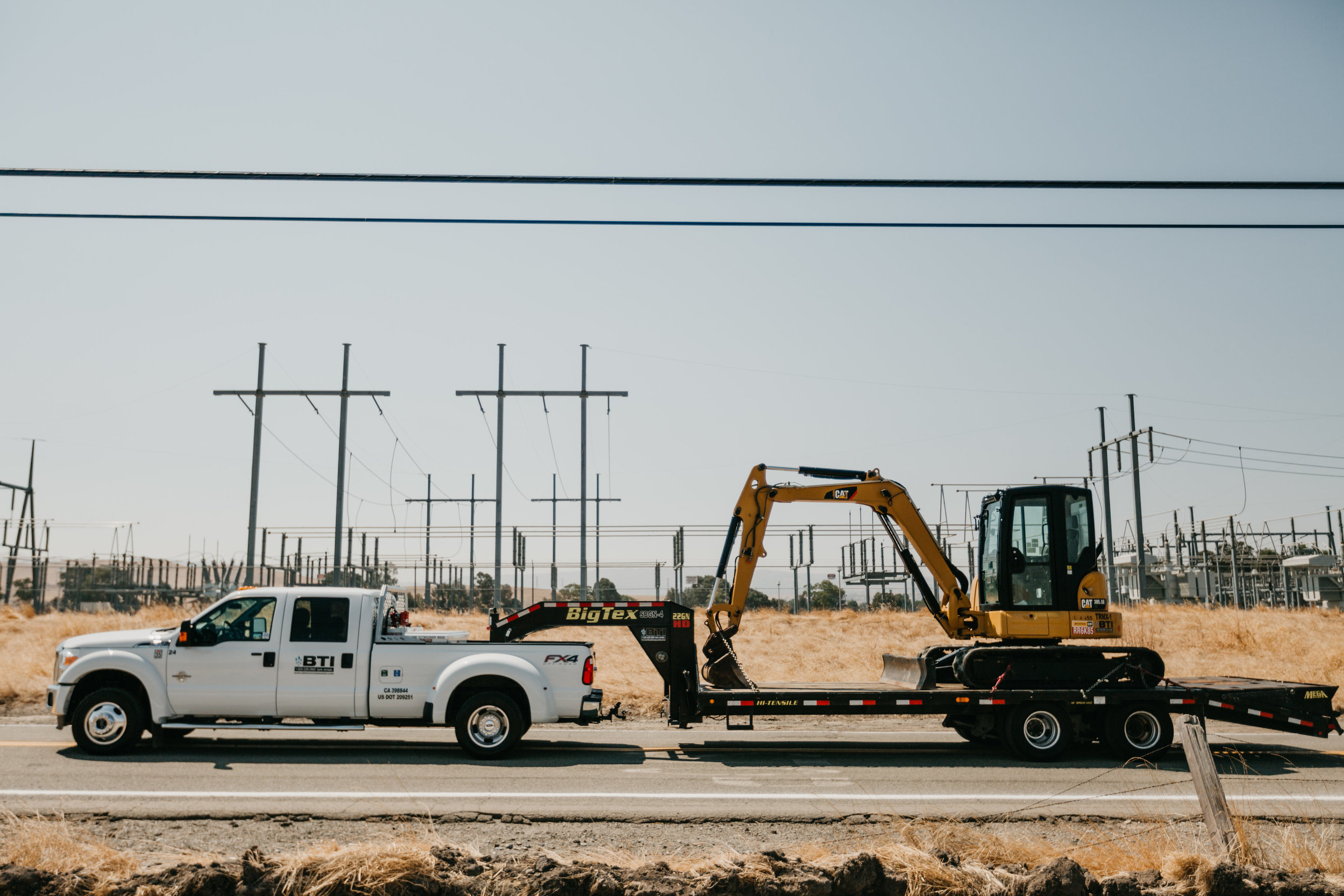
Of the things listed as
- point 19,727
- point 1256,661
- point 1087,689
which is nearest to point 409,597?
point 19,727

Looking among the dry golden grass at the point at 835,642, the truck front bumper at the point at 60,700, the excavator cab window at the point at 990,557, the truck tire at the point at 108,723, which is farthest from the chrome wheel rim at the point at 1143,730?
the truck front bumper at the point at 60,700

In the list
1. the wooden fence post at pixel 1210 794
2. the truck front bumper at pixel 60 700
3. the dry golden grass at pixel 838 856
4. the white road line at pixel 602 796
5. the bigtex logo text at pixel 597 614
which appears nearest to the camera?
the dry golden grass at pixel 838 856

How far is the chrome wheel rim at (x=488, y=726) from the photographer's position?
1188 centimetres

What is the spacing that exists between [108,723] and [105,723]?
1.0 inches

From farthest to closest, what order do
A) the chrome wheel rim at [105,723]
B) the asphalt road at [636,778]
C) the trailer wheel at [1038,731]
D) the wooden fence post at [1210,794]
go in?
1. the trailer wheel at [1038,731]
2. the chrome wheel rim at [105,723]
3. the asphalt road at [636,778]
4. the wooden fence post at [1210,794]

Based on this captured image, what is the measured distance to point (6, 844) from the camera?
21.6ft

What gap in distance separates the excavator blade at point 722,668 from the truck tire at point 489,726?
2.73 m

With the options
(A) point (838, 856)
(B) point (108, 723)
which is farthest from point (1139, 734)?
(B) point (108, 723)

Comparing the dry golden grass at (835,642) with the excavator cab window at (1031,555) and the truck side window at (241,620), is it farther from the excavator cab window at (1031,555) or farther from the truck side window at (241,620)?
the truck side window at (241,620)

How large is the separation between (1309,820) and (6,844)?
9.94 metres

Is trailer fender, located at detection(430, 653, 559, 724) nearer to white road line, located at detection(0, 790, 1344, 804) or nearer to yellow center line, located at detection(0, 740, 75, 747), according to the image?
white road line, located at detection(0, 790, 1344, 804)

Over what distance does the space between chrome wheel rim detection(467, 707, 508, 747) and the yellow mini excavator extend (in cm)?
289

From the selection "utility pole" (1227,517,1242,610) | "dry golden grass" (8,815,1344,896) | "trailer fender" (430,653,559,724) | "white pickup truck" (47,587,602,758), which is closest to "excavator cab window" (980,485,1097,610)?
"dry golden grass" (8,815,1344,896)

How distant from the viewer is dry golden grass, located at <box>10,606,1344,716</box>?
1959 cm
